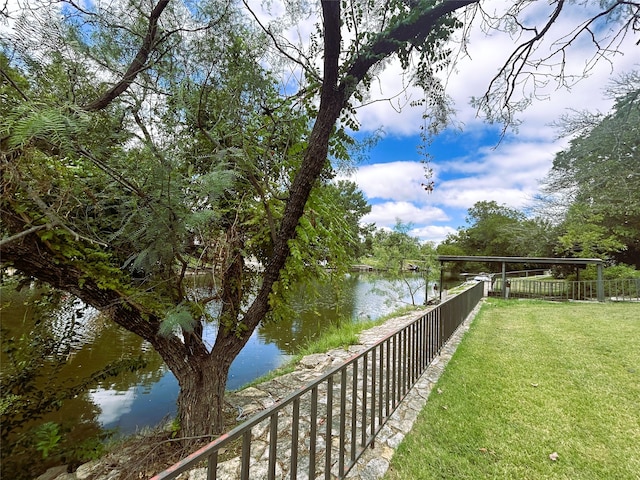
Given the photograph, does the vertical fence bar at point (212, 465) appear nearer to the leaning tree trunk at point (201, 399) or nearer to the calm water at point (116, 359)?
the leaning tree trunk at point (201, 399)

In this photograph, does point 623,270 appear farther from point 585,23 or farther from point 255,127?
point 255,127

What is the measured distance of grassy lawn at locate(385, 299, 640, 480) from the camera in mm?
2135

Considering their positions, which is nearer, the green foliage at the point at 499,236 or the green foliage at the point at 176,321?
the green foliage at the point at 176,321

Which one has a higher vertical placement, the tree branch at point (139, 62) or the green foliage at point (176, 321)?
the tree branch at point (139, 62)

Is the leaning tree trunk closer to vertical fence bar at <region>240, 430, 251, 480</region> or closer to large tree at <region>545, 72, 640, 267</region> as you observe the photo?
vertical fence bar at <region>240, 430, 251, 480</region>

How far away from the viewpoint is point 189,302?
100 inches

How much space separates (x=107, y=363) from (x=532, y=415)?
649 centimetres

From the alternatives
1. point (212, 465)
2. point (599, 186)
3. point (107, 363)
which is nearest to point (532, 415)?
point (212, 465)

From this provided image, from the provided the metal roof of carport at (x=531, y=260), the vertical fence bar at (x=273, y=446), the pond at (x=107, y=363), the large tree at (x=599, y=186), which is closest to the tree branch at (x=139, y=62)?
the pond at (x=107, y=363)

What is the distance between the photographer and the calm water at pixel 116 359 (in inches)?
134

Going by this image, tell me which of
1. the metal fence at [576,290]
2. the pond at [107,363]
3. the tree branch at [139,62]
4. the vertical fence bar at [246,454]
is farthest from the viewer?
the metal fence at [576,290]

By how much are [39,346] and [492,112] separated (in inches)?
227

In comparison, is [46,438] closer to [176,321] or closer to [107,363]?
[176,321]

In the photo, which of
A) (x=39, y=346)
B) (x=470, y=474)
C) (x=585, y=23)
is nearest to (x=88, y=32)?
(x=39, y=346)
